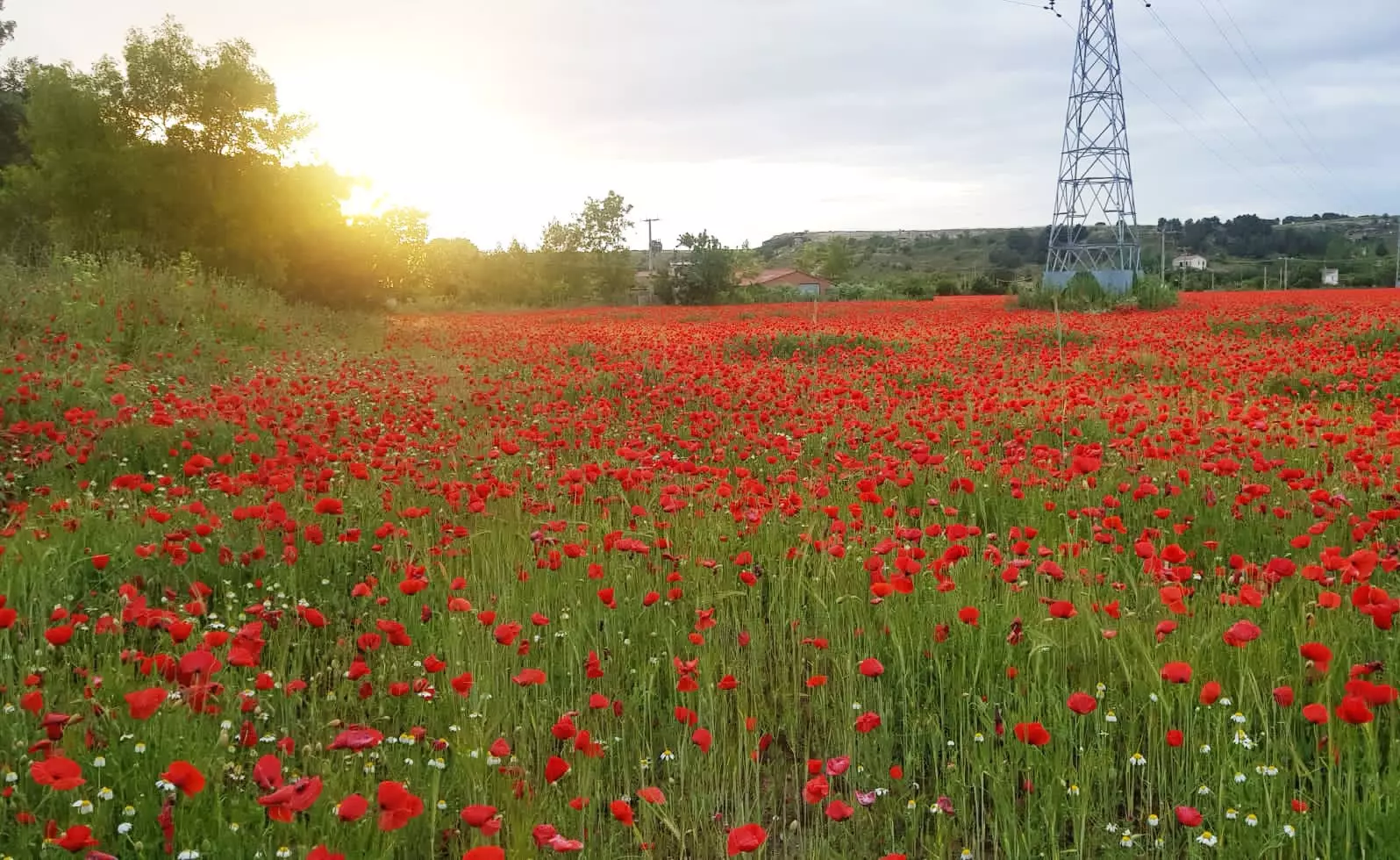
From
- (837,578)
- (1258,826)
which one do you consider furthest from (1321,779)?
(837,578)

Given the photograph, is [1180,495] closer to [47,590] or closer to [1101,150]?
[47,590]

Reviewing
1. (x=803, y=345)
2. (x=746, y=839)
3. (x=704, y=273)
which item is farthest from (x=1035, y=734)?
(x=704, y=273)

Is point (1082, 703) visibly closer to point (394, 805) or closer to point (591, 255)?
point (394, 805)

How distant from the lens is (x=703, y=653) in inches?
124

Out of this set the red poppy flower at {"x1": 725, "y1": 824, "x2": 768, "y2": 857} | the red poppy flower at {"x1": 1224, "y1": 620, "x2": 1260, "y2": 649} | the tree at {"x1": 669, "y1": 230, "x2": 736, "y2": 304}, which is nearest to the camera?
the red poppy flower at {"x1": 725, "y1": 824, "x2": 768, "y2": 857}

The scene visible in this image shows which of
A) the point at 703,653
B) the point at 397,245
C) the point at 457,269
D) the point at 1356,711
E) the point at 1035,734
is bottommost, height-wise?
the point at 703,653

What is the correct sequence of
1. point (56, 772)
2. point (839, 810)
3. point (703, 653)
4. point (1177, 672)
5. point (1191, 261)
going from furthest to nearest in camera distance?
point (1191, 261), point (703, 653), point (1177, 672), point (839, 810), point (56, 772)

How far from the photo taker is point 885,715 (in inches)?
111

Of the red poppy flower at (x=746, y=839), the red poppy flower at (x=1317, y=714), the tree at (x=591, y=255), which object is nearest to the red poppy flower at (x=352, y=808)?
the red poppy flower at (x=746, y=839)

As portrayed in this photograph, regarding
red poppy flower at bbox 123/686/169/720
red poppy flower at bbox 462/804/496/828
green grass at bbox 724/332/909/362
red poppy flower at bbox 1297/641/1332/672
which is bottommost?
red poppy flower at bbox 462/804/496/828

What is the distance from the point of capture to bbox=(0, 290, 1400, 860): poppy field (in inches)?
85.5

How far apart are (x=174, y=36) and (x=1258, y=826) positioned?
1246 inches

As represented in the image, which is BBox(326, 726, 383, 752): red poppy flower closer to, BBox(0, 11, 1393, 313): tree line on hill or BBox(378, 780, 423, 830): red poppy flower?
BBox(378, 780, 423, 830): red poppy flower

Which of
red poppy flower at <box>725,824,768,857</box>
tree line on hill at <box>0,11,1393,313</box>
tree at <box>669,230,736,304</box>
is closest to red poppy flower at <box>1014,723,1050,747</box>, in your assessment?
red poppy flower at <box>725,824,768,857</box>
